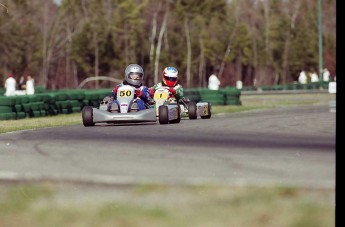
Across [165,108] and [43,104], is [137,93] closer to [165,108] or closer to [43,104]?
[165,108]

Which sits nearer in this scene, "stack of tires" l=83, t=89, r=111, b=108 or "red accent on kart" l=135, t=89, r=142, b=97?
"red accent on kart" l=135, t=89, r=142, b=97

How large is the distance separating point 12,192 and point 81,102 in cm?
1873

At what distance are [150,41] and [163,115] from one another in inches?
2416

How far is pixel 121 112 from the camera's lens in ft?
55.4

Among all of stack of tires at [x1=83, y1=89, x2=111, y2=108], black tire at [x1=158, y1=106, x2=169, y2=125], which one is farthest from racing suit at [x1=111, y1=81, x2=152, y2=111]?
stack of tires at [x1=83, y1=89, x2=111, y2=108]

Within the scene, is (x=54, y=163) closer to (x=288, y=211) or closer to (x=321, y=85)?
(x=288, y=211)

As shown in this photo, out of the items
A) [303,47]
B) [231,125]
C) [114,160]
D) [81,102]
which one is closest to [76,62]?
[303,47]

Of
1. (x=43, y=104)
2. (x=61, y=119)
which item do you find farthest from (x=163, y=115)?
(x=43, y=104)

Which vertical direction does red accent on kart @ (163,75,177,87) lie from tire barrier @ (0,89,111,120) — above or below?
above

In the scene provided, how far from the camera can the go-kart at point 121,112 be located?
54.5ft

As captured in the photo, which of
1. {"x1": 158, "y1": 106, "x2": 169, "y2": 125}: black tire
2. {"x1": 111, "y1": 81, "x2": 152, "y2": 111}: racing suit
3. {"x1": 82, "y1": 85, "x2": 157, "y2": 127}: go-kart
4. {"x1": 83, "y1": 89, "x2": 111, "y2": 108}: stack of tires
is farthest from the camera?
{"x1": 83, "y1": 89, "x2": 111, "y2": 108}: stack of tires

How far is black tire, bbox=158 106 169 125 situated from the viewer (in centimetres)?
1684

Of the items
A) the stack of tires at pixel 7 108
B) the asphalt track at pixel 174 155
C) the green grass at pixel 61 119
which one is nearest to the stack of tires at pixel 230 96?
the green grass at pixel 61 119

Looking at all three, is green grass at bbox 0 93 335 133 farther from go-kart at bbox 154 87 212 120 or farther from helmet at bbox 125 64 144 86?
go-kart at bbox 154 87 212 120
